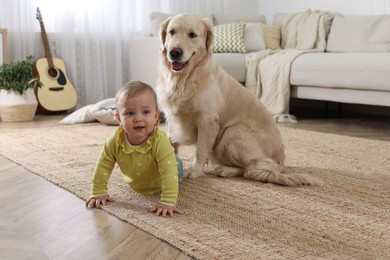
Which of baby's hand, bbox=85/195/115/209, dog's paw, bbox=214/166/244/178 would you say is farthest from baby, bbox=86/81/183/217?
dog's paw, bbox=214/166/244/178

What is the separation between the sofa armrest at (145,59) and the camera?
4.69 meters

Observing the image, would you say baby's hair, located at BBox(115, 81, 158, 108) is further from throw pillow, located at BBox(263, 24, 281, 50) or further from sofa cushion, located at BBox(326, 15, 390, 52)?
throw pillow, located at BBox(263, 24, 281, 50)

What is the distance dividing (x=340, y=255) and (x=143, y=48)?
3.87 metres

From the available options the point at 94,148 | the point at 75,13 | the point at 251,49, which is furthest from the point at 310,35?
the point at 94,148

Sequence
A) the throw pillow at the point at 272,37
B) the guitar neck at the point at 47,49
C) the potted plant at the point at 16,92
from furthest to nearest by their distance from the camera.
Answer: the throw pillow at the point at 272,37 < the guitar neck at the point at 47,49 < the potted plant at the point at 16,92

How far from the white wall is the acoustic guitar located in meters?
2.59

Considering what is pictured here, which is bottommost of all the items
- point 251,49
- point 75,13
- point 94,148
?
point 94,148

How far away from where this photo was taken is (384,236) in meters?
1.45

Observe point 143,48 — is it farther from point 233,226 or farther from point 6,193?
point 233,226

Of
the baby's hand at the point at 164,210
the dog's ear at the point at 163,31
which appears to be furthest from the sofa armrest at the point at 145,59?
the baby's hand at the point at 164,210

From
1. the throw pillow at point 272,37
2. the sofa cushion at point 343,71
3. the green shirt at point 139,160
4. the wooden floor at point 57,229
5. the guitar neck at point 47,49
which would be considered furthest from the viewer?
the throw pillow at point 272,37

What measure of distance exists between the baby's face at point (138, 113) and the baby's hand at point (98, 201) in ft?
0.80

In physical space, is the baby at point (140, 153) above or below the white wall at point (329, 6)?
below

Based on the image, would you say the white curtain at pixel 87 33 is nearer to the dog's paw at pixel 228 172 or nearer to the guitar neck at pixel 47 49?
the guitar neck at pixel 47 49
